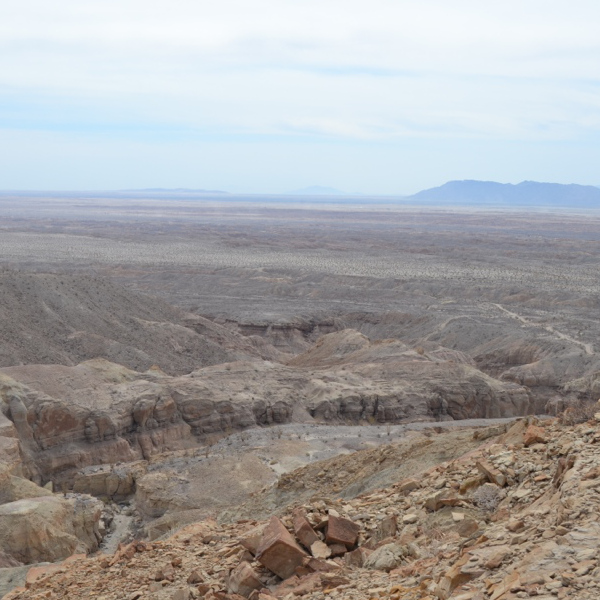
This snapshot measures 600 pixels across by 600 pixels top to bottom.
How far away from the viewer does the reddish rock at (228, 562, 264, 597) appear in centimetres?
817

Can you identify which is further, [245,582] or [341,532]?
[341,532]

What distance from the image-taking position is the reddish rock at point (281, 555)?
830cm

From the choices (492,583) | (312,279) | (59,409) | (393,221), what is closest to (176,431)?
(59,409)

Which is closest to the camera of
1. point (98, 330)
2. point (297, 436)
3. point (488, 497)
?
point (488, 497)

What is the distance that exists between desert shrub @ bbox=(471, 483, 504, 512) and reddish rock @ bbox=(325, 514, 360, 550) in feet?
4.08

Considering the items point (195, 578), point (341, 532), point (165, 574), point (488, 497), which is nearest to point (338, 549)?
point (341, 532)

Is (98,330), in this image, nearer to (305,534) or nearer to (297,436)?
(297,436)

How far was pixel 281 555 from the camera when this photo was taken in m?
8.35

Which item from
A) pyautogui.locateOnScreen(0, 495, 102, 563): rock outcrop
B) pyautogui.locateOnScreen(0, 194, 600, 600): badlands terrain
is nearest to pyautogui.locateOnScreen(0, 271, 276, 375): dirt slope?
pyautogui.locateOnScreen(0, 194, 600, 600): badlands terrain

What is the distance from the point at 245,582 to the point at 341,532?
3.58 ft

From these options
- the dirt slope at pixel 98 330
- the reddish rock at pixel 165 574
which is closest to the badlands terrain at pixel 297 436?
the reddish rock at pixel 165 574

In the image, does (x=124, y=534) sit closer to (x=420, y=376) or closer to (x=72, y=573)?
(x=72, y=573)

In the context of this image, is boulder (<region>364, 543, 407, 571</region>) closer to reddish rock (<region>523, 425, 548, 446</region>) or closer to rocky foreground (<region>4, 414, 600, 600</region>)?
rocky foreground (<region>4, 414, 600, 600</region>)

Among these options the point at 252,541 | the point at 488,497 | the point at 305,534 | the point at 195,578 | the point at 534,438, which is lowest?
the point at 195,578
